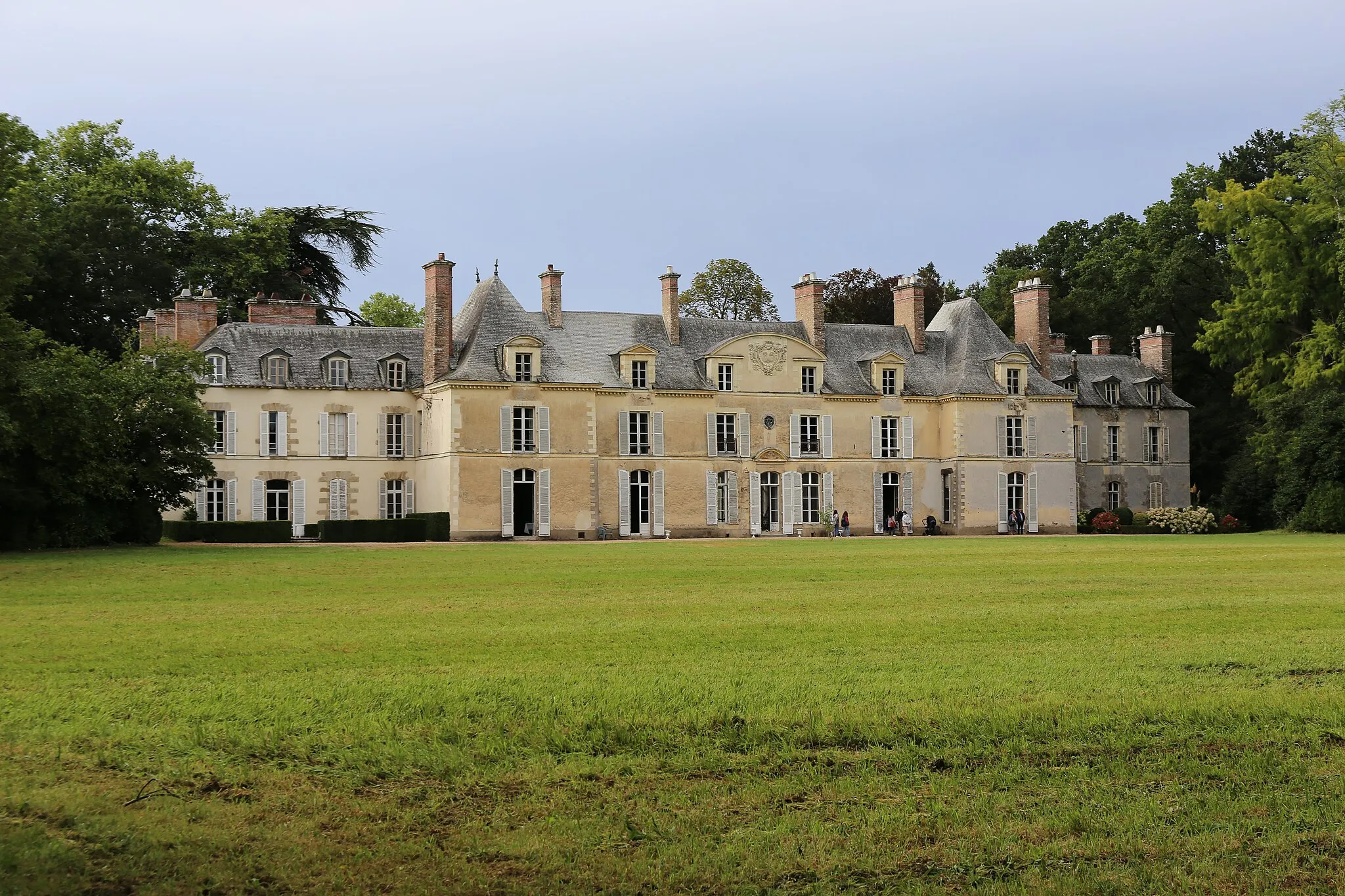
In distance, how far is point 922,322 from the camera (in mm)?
47156

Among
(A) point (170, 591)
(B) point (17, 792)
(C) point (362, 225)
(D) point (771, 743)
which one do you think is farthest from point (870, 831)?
(C) point (362, 225)

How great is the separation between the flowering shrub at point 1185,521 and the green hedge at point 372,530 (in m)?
23.5

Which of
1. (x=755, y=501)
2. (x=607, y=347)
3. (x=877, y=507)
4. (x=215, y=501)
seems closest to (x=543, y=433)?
(x=607, y=347)

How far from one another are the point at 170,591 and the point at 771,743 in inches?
447

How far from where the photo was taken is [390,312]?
6209 cm

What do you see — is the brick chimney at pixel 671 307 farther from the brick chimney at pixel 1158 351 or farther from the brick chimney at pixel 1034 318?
the brick chimney at pixel 1158 351

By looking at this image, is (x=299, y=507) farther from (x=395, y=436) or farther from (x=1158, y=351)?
(x=1158, y=351)

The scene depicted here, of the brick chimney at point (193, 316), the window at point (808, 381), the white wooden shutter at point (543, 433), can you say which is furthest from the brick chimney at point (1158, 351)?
the brick chimney at point (193, 316)

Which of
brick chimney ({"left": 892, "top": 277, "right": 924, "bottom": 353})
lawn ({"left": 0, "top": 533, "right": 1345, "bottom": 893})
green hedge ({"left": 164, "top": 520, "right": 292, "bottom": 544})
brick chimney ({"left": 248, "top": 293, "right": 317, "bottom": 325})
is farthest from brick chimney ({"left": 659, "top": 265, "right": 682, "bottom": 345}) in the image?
lawn ({"left": 0, "top": 533, "right": 1345, "bottom": 893})

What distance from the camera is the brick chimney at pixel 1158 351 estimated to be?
50219mm

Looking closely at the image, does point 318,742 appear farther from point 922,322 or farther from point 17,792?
point 922,322

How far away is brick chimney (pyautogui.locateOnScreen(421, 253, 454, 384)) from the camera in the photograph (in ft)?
131

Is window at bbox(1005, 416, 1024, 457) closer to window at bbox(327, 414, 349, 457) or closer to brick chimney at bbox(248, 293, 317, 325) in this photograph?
window at bbox(327, 414, 349, 457)

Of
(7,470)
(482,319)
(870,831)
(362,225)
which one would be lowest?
(870,831)
